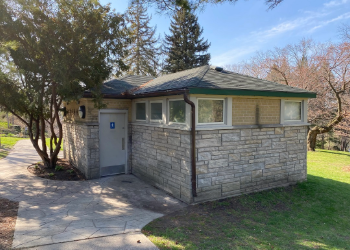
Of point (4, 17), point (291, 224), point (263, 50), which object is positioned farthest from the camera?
point (263, 50)

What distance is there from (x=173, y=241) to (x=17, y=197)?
413 cm

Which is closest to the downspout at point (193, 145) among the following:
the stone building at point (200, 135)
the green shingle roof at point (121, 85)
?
the stone building at point (200, 135)

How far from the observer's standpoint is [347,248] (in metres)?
3.80

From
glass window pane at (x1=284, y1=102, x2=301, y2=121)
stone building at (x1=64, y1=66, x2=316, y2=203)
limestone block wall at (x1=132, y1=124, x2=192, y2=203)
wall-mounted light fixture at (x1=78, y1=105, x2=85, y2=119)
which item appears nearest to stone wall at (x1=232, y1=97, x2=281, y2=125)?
stone building at (x1=64, y1=66, x2=316, y2=203)

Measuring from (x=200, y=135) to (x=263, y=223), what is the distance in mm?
2137

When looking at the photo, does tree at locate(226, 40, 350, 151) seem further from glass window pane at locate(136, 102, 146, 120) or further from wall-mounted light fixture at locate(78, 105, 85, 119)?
wall-mounted light fixture at locate(78, 105, 85, 119)

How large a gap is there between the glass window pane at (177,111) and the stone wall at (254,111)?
4.10ft

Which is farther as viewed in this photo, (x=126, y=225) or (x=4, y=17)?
(x=4, y=17)

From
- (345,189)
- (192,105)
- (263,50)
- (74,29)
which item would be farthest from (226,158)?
(263,50)

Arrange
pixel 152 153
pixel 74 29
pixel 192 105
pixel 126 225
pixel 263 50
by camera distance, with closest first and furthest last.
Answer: pixel 126 225, pixel 192 105, pixel 74 29, pixel 152 153, pixel 263 50

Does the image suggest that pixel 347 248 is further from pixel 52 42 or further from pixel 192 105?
pixel 52 42

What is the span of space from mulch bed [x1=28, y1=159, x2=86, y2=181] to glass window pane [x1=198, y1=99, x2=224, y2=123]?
441cm

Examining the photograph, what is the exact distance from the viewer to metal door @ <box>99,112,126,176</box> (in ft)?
24.8

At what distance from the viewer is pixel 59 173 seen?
7828 mm
